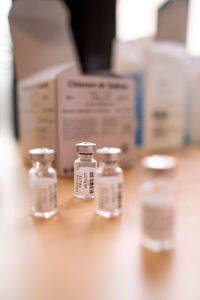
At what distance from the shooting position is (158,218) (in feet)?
0.98

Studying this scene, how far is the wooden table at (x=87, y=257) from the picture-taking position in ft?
0.86

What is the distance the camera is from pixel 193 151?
3.84 feet

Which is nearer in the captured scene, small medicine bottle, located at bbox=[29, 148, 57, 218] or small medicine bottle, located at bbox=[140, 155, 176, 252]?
small medicine bottle, located at bbox=[140, 155, 176, 252]

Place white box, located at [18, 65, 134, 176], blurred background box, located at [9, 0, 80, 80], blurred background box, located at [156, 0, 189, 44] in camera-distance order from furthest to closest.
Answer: blurred background box, located at [156, 0, 189, 44] < blurred background box, located at [9, 0, 80, 80] < white box, located at [18, 65, 134, 176]

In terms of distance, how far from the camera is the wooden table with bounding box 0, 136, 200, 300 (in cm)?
26

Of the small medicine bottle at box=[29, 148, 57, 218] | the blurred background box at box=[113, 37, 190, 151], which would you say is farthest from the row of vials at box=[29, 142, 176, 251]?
the blurred background box at box=[113, 37, 190, 151]

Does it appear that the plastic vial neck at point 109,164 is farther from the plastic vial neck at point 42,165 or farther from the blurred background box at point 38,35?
the blurred background box at point 38,35

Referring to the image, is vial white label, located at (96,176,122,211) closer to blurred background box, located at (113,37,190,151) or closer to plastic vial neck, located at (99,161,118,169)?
plastic vial neck, located at (99,161,118,169)

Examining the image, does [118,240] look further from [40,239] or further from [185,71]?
[185,71]

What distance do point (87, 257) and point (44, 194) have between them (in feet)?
0.41

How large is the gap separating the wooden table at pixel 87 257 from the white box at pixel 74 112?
0.64 feet

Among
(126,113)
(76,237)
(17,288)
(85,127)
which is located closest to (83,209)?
(76,237)

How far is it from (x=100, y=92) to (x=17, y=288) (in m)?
0.56

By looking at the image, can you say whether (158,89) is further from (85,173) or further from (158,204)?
(158,204)
